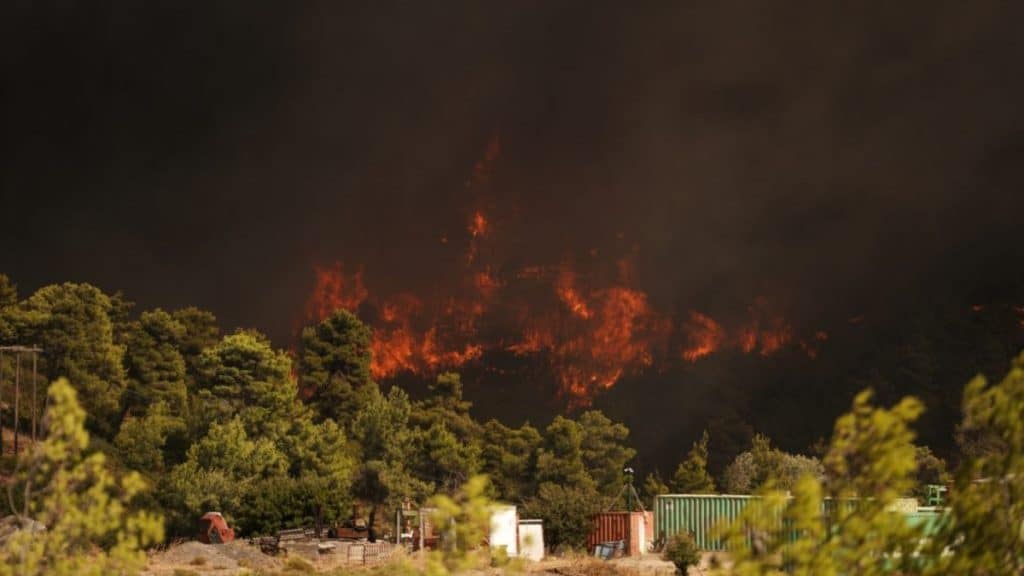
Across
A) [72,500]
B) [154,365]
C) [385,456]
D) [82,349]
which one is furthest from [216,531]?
[72,500]

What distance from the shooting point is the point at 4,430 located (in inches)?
2958

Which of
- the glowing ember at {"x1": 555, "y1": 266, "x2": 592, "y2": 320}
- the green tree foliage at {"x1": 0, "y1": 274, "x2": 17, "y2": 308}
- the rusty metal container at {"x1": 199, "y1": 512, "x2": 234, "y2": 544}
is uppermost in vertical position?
the glowing ember at {"x1": 555, "y1": 266, "x2": 592, "y2": 320}

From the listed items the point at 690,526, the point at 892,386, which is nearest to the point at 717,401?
the point at 892,386

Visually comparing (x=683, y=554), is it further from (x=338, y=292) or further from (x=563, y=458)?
(x=338, y=292)

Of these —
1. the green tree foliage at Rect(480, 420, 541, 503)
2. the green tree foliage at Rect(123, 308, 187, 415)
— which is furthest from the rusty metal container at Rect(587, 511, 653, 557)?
the green tree foliage at Rect(123, 308, 187, 415)

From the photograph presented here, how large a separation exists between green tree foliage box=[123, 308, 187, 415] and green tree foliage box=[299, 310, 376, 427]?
8.46m

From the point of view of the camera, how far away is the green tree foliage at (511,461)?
7681 cm

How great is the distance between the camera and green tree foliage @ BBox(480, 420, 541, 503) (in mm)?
76812

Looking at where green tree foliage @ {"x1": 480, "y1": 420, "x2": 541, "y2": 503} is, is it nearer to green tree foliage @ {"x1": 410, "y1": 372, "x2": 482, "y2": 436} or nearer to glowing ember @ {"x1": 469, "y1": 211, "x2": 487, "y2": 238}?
green tree foliage @ {"x1": 410, "y1": 372, "x2": 482, "y2": 436}

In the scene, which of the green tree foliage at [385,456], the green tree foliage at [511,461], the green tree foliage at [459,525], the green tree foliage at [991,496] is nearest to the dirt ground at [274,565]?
the green tree foliage at [385,456]

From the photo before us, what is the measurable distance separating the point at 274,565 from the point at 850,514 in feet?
133

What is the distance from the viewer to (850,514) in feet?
33.0

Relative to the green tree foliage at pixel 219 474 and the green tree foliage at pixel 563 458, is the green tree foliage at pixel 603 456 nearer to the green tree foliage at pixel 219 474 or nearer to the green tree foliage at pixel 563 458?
the green tree foliage at pixel 563 458

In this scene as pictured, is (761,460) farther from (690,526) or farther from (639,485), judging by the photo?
(690,526)
